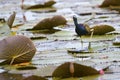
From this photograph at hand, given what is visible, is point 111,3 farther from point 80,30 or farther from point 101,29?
point 80,30

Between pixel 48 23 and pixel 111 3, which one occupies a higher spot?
pixel 48 23

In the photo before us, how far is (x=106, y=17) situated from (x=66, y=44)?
3.72ft

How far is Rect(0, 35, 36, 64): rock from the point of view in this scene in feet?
7.42

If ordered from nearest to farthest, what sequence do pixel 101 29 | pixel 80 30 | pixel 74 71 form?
pixel 74 71 → pixel 80 30 → pixel 101 29

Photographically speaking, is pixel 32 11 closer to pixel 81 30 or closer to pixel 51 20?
pixel 51 20

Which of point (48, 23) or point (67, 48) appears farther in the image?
point (48, 23)

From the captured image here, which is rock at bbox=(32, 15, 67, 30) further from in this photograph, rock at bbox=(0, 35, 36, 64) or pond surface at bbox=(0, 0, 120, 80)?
rock at bbox=(0, 35, 36, 64)

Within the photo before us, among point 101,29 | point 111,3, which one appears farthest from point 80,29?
point 111,3

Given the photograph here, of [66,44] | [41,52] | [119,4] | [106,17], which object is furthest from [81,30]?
[119,4]

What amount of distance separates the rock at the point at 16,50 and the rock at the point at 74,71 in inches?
12.5

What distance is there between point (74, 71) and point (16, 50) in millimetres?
402

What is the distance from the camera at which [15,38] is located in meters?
2.34

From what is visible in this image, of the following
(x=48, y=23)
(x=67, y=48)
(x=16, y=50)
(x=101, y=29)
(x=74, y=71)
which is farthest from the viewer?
(x=48, y=23)

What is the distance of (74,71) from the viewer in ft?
6.45
